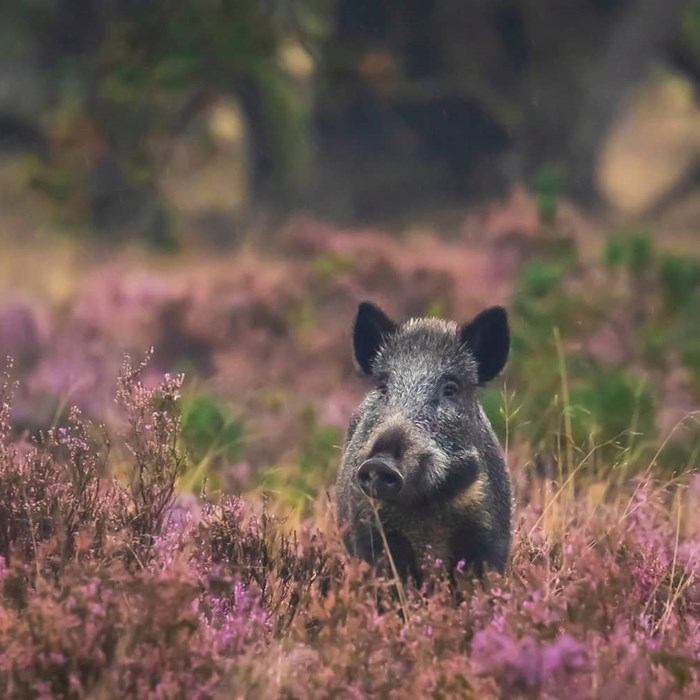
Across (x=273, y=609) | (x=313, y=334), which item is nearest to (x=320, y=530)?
(x=273, y=609)

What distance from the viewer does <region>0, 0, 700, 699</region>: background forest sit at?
4.02 m

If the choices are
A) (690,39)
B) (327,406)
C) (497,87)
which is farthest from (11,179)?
(327,406)

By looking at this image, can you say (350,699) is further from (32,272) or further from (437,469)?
(32,272)

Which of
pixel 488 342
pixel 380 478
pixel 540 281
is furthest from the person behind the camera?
pixel 540 281

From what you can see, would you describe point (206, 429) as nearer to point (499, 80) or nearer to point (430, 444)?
point (430, 444)

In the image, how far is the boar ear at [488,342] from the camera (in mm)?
5145

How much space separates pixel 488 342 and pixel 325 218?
15.8 meters

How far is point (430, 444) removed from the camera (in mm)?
4766

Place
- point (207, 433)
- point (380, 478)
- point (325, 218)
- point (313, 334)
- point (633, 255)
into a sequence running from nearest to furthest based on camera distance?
point (380, 478)
point (207, 433)
point (633, 255)
point (313, 334)
point (325, 218)

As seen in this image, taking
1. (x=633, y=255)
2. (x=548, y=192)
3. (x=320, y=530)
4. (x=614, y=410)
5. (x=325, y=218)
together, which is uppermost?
(x=325, y=218)

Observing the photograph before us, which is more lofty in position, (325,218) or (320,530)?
(325,218)

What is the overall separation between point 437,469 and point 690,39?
18659 millimetres

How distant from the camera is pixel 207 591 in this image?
4.64 meters

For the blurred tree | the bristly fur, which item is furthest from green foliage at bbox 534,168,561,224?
the blurred tree
